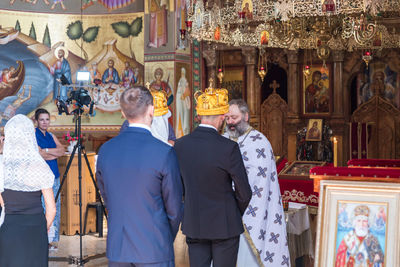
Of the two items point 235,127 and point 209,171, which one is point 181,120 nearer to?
point 235,127

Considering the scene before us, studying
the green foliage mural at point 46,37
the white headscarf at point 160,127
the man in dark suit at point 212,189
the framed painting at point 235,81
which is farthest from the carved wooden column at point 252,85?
the man in dark suit at point 212,189

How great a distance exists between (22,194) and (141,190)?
1.36 m

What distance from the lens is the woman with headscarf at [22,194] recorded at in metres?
4.04

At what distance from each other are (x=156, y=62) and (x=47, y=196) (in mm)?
10028

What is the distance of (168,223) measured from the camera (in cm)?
318

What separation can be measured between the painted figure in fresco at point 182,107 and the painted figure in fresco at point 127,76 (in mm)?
1689

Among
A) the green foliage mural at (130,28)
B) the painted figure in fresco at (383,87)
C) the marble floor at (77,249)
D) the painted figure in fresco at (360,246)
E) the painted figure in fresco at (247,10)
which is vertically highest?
the green foliage mural at (130,28)

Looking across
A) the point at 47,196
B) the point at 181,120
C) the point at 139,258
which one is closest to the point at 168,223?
the point at 139,258

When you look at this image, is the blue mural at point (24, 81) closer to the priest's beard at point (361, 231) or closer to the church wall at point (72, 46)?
the church wall at point (72, 46)

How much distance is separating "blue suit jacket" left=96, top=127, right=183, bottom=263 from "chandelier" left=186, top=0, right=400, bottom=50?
356cm

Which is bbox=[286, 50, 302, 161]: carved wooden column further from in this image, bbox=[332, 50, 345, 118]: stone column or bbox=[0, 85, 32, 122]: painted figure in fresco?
bbox=[0, 85, 32, 122]: painted figure in fresco

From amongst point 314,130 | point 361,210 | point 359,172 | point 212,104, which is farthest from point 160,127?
point 314,130

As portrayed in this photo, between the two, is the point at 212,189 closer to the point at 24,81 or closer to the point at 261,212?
the point at 261,212

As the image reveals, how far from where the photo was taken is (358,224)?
15.3 ft
